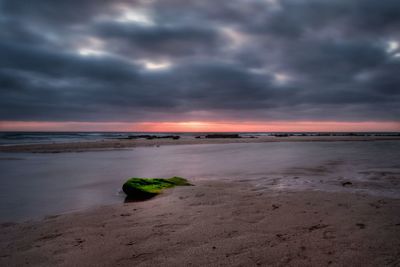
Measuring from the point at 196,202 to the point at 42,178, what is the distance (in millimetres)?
6931

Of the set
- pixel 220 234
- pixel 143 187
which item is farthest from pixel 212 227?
pixel 143 187

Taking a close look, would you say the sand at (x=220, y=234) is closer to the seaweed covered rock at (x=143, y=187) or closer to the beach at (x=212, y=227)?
the beach at (x=212, y=227)

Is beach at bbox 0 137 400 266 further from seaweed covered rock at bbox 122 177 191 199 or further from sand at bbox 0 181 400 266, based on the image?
seaweed covered rock at bbox 122 177 191 199

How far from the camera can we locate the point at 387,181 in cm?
719

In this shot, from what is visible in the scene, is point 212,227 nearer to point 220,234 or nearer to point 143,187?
point 220,234

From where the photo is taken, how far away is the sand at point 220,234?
9.34ft

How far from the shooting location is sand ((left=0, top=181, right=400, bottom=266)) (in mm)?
2846

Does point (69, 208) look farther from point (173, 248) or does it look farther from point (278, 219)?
point (278, 219)

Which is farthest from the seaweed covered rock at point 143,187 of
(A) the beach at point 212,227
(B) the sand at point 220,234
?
(B) the sand at point 220,234

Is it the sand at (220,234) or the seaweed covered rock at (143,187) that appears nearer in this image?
the sand at (220,234)

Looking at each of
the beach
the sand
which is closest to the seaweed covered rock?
the beach

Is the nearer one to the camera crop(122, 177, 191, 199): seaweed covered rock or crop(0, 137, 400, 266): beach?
crop(0, 137, 400, 266): beach

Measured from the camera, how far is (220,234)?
11.4 feet

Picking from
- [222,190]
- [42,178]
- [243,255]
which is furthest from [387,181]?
[42,178]
